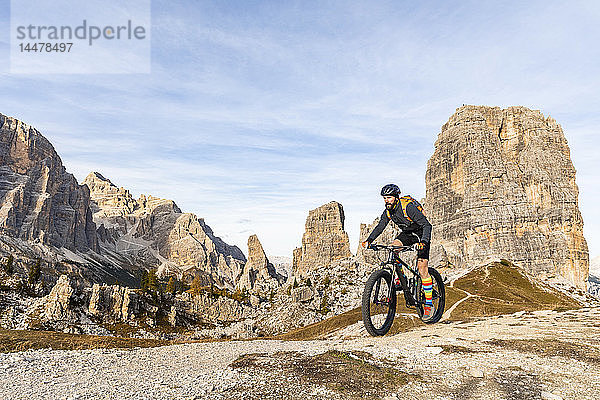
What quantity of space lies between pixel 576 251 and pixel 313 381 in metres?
198

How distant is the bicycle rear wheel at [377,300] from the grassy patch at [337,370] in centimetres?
274

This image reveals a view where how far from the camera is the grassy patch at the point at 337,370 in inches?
364

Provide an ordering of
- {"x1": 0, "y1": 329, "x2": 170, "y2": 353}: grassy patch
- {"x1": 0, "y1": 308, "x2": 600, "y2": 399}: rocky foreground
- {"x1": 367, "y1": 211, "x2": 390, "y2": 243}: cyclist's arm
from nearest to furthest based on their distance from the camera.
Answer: {"x1": 0, "y1": 308, "x2": 600, "y2": 399}: rocky foreground
{"x1": 367, "y1": 211, "x2": 390, "y2": 243}: cyclist's arm
{"x1": 0, "y1": 329, "x2": 170, "y2": 353}: grassy patch

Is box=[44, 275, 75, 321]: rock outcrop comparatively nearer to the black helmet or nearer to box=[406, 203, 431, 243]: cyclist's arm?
the black helmet

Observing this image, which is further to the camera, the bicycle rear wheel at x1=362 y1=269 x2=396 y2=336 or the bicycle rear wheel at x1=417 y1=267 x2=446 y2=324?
the bicycle rear wheel at x1=417 y1=267 x2=446 y2=324

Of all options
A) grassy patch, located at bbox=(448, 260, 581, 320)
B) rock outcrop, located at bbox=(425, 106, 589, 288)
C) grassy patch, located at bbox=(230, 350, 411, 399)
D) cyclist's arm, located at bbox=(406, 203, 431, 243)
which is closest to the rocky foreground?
grassy patch, located at bbox=(230, 350, 411, 399)

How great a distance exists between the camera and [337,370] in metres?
10.6

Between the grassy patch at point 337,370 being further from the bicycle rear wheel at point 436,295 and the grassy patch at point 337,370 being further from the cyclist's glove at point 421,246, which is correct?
the bicycle rear wheel at point 436,295

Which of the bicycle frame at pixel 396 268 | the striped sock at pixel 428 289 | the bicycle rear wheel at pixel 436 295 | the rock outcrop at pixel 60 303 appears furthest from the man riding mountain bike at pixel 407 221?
the rock outcrop at pixel 60 303

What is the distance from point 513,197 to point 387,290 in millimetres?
191319

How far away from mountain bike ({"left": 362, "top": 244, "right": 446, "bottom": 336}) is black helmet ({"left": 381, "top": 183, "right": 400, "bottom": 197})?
7.23 ft

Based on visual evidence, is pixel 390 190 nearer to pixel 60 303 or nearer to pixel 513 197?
pixel 60 303

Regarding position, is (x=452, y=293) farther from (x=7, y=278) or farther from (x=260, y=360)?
(x=7, y=278)

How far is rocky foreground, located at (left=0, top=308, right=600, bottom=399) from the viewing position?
360 inches
